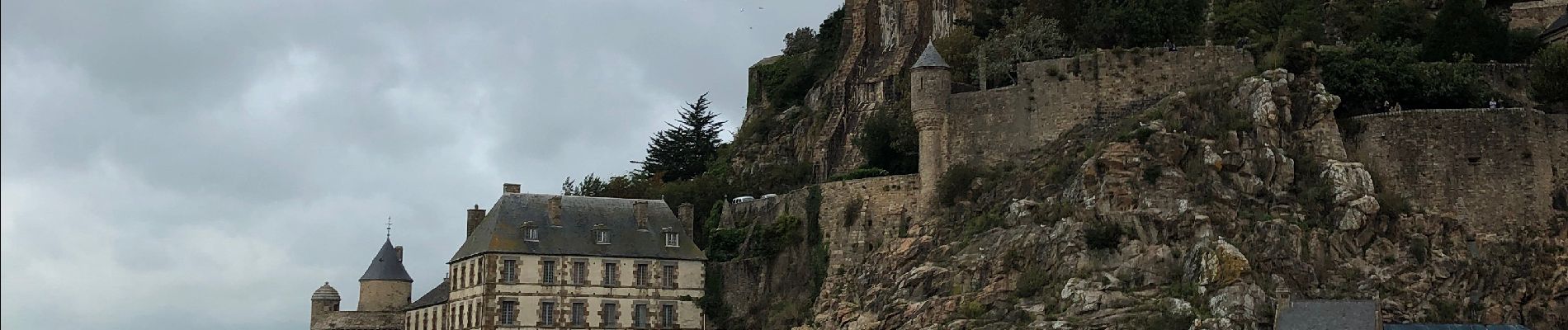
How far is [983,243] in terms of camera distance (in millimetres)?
48812

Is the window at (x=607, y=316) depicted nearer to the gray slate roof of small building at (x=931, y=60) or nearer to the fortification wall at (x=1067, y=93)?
the fortification wall at (x=1067, y=93)

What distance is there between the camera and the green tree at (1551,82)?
49.3 meters

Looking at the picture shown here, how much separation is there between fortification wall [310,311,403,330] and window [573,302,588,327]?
27.4ft

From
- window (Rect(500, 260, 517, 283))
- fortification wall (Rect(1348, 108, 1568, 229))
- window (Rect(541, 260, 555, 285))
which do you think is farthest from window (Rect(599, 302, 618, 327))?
fortification wall (Rect(1348, 108, 1568, 229))

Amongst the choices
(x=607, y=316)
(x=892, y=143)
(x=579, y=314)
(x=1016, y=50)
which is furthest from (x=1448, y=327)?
(x=579, y=314)

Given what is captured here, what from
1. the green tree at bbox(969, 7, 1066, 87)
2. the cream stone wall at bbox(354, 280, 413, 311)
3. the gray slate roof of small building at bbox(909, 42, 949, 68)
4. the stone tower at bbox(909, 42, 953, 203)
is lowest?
the cream stone wall at bbox(354, 280, 413, 311)

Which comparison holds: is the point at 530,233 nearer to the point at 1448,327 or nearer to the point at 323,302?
the point at 323,302

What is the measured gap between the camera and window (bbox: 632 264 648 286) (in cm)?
5722

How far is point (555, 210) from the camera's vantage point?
57656 millimetres

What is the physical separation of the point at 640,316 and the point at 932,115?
10.2 metres

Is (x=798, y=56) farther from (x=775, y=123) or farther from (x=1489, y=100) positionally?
(x=1489, y=100)

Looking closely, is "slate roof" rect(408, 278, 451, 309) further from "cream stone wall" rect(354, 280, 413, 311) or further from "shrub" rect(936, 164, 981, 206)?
"shrub" rect(936, 164, 981, 206)

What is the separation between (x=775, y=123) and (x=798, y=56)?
4.83 meters

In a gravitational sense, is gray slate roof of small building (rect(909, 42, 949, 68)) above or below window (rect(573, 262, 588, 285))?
above
